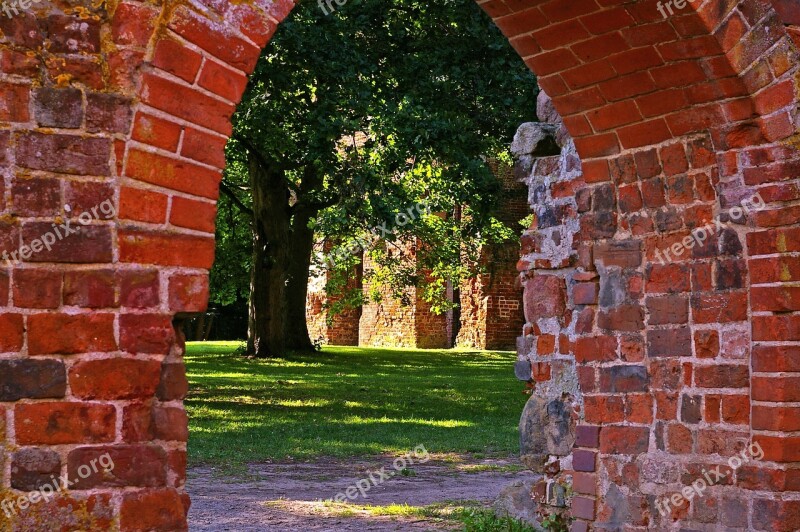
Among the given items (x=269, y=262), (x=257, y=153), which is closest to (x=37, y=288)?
(x=257, y=153)

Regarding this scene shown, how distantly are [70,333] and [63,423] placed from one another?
0.77 feet

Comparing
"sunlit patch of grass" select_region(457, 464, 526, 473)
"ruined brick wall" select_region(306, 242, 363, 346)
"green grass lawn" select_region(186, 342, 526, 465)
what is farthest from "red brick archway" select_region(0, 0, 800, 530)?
"ruined brick wall" select_region(306, 242, 363, 346)

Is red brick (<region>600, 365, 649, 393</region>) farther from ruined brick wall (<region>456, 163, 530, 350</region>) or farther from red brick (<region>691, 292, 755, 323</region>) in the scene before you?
ruined brick wall (<region>456, 163, 530, 350</region>)

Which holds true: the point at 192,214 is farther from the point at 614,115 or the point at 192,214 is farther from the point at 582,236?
the point at 582,236

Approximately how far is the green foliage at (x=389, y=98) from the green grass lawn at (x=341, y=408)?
255cm

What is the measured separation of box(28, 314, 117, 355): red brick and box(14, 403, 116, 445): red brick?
0.15m

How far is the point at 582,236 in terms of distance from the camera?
4906mm

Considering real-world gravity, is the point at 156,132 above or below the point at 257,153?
below

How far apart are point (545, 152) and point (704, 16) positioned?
2.57 metres

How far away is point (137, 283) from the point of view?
2.74 m

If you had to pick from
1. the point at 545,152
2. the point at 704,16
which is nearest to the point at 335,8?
the point at 545,152

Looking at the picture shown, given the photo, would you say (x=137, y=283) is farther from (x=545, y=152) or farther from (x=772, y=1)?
(x=545, y=152)

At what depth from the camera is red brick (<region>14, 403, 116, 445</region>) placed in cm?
262

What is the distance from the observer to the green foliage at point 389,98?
1188 centimetres
